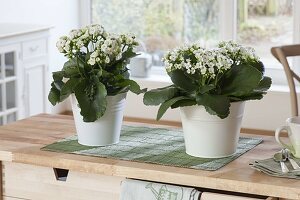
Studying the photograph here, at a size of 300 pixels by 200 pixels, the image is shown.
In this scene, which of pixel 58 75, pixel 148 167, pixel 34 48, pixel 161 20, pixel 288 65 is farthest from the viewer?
pixel 161 20

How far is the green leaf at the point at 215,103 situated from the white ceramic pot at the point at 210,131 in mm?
38

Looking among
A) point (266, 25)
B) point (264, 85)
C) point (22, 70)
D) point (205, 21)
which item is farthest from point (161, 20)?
point (264, 85)

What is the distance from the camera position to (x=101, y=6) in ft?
18.4

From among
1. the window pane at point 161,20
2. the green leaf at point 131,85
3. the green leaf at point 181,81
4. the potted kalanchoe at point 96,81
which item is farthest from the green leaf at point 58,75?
the window pane at point 161,20

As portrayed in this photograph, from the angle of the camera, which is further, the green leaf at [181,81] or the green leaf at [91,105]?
the green leaf at [91,105]

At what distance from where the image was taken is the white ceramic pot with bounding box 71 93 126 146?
2143 millimetres

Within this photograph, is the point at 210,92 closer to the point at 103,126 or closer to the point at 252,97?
the point at 252,97

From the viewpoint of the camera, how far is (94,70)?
212 cm

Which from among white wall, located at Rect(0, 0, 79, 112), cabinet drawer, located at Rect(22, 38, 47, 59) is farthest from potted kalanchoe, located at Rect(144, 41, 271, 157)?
white wall, located at Rect(0, 0, 79, 112)

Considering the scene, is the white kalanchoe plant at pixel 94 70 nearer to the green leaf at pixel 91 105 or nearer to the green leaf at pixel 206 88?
the green leaf at pixel 91 105

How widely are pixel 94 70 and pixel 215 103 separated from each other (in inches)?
16.2

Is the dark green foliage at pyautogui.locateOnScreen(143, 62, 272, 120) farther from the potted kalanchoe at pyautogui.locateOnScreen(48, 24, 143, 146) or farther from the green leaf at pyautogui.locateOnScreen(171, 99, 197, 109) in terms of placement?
the potted kalanchoe at pyautogui.locateOnScreen(48, 24, 143, 146)

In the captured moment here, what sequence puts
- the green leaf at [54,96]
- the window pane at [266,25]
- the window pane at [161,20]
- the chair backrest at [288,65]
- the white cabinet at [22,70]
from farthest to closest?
the window pane at [161,20] → the window pane at [266,25] → the white cabinet at [22,70] → the chair backrest at [288,65] → the green leaf at [54,96]

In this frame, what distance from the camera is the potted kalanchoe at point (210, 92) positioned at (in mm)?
1938
